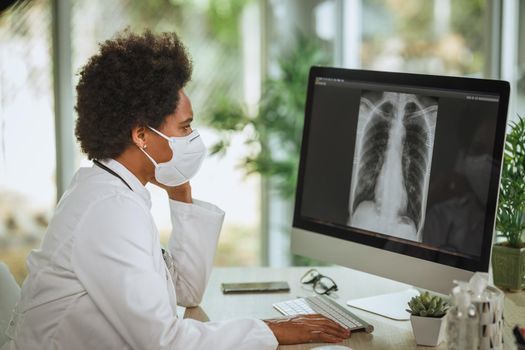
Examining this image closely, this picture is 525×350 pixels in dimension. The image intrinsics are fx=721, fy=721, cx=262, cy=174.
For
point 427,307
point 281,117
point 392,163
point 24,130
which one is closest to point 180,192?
point 392,163

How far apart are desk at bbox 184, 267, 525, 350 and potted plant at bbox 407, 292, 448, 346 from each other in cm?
2

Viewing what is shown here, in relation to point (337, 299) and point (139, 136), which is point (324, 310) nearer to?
point (337, 299)

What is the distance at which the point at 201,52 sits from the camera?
4.10 m

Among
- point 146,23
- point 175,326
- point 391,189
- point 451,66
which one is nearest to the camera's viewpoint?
point 175,326

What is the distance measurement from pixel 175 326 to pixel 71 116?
2.66 meters

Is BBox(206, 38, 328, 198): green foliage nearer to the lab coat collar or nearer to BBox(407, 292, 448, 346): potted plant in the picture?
the lab coat collar

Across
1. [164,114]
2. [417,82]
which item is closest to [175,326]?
[164,114]

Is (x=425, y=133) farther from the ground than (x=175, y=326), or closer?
farther from the ground

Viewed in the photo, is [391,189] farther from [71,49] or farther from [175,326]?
[71,49]

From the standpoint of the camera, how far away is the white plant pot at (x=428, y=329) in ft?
4.79

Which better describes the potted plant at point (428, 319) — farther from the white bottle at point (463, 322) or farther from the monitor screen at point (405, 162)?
the white bottle at point (463, 322)

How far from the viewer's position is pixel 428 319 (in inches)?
57.5

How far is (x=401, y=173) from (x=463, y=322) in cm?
49

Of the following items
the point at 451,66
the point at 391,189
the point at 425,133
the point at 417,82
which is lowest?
the point at 391,189
